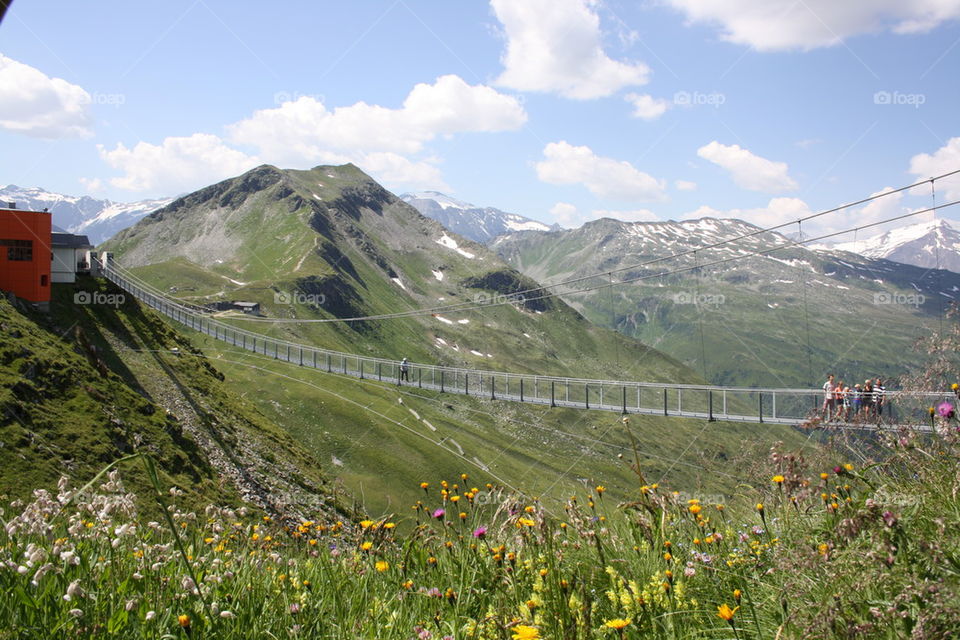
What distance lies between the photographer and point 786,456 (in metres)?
3.99

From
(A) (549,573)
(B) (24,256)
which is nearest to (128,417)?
(B) (24,256)

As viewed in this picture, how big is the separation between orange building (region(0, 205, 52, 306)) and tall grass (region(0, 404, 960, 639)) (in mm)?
53567

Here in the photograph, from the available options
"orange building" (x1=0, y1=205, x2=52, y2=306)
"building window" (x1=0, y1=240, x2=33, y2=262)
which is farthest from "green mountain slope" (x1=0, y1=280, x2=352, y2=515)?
"building window" (x1=0, y1=240, x2=33, y2=262)

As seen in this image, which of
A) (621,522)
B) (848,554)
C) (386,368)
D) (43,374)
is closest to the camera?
(848,554)

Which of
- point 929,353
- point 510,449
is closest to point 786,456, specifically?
point 929,353

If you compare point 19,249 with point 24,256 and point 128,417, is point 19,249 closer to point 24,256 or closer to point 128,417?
point 24,256

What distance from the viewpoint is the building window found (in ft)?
154

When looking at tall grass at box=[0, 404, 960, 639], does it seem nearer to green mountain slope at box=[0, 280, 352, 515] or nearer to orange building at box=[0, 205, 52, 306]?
green mountain slope at box=[0, 280, 352, 515]

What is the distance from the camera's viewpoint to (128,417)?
4034 centimetres

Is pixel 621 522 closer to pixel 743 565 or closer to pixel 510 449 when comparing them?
pixel 743 565

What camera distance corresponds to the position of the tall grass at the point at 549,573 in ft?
8.73

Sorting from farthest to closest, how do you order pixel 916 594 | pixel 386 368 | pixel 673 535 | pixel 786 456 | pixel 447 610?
pixel 386 368 → pixel 673 535 → pixel 786 456 → pixel 447 610 → pixel 916 594

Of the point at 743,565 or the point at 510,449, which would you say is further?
the point at 510,449

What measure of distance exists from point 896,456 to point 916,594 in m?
1.66
